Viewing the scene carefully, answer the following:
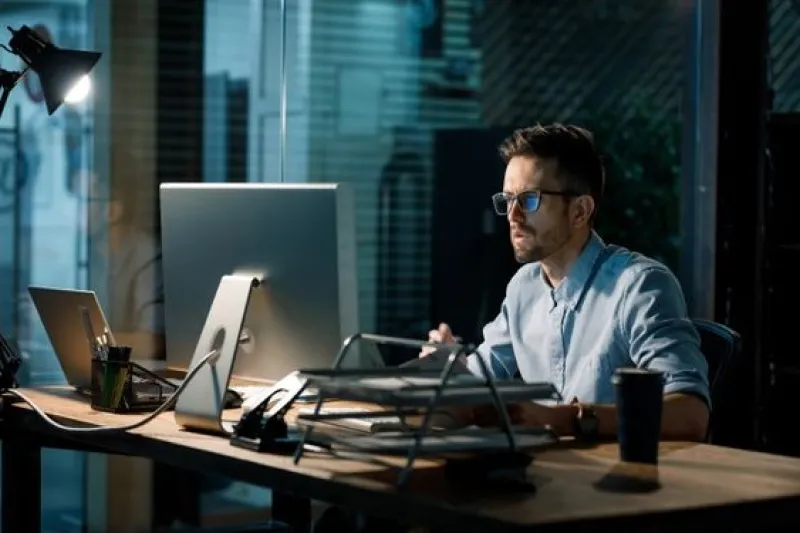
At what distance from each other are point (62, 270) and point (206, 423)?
2286 mm

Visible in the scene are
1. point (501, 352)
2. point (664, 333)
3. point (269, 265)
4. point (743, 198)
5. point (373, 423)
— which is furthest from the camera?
point (743, 198)

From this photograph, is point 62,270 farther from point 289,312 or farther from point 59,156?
point 289,312

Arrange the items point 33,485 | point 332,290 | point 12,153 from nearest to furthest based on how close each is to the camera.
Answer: point 332,290, point 33,485, point 12,153

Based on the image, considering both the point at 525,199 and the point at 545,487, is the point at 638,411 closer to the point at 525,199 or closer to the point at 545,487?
the point at 545,487

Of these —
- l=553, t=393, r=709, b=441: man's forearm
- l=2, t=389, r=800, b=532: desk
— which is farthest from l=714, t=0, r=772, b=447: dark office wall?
l=2, t=389, r=800, b=532: desk

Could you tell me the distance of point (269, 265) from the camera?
2.56 metres

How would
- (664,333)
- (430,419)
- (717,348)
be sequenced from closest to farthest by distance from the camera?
(430,419), (664,333), (717,348)

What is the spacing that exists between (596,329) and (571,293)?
0.11 meters

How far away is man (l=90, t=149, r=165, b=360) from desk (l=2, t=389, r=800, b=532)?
2114 mm

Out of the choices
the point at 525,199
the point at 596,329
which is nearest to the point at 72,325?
Answer: the point at 525,199

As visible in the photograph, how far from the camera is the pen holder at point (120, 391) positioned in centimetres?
276

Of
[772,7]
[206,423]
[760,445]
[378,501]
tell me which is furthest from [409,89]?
[378,501]

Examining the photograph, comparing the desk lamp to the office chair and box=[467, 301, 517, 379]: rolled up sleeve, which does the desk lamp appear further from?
the office chair

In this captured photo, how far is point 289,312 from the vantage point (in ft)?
8.36
